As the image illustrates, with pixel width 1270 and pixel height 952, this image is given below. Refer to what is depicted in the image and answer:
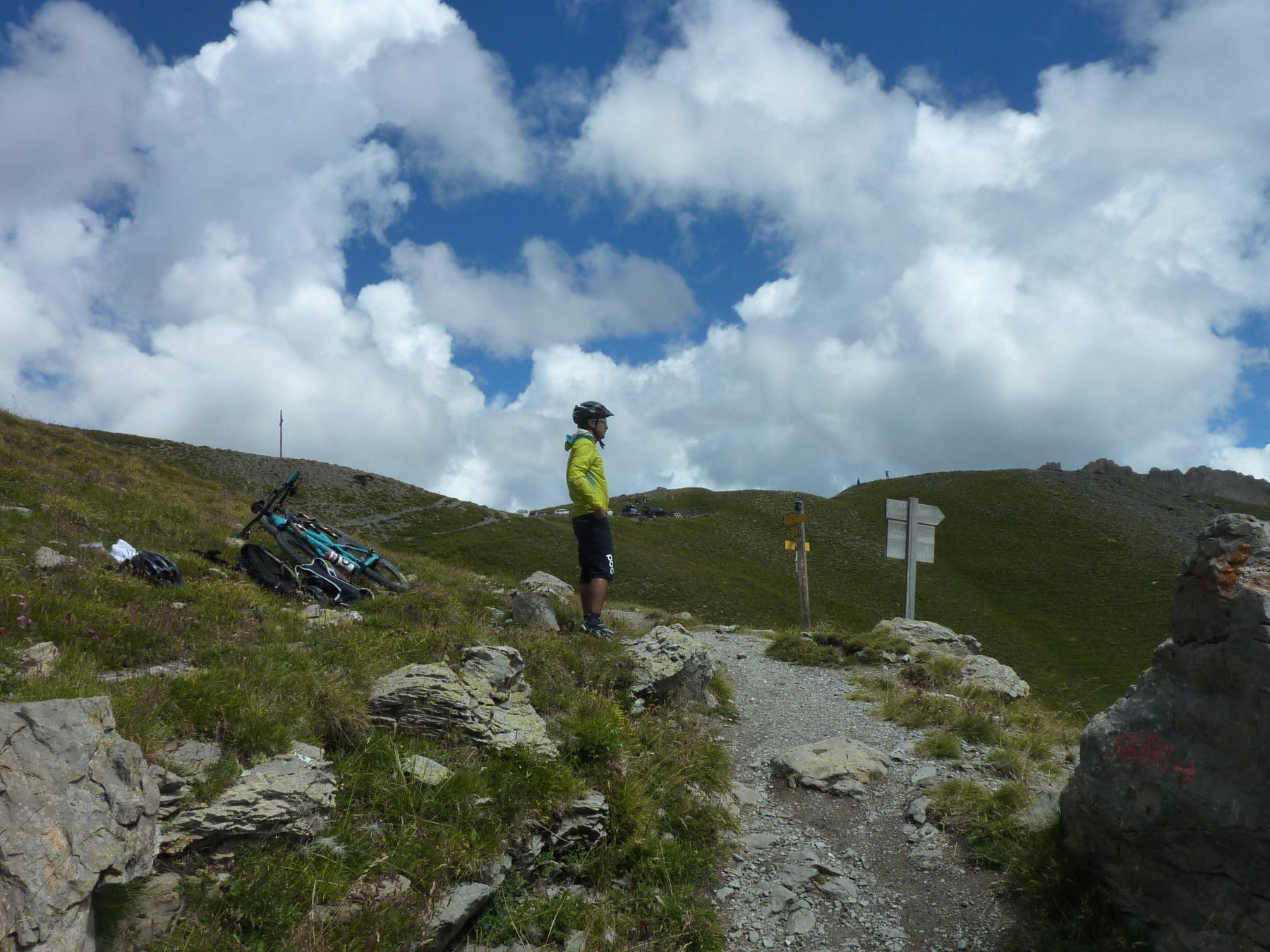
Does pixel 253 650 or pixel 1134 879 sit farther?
pixel 253 650

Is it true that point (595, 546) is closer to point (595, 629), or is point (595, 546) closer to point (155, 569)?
point (595, 629)

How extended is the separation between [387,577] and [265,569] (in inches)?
119

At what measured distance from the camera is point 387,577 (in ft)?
47.5

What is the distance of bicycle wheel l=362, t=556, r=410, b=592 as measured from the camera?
14004mm

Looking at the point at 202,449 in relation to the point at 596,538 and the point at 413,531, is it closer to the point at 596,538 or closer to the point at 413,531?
the point at 413,531

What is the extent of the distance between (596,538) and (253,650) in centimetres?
498

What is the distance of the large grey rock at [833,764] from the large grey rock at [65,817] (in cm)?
595

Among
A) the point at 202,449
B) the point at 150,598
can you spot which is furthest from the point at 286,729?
the point at 202,449

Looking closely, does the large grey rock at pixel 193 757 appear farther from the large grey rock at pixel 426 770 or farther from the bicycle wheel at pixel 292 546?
the bicycle wheel at pixel 292 546

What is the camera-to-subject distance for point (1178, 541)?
82.6 m

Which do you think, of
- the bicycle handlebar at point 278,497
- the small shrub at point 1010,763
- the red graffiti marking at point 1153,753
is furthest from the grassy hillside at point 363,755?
the bicycle handlebar at point 278,497

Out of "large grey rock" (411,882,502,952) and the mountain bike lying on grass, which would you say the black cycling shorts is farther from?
"large grey rock" (411,882,502,952)

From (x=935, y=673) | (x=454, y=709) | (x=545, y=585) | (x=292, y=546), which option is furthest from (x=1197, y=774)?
(x=545, y=585)

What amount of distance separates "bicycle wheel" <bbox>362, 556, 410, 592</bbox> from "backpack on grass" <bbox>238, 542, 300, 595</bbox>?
2251mm
